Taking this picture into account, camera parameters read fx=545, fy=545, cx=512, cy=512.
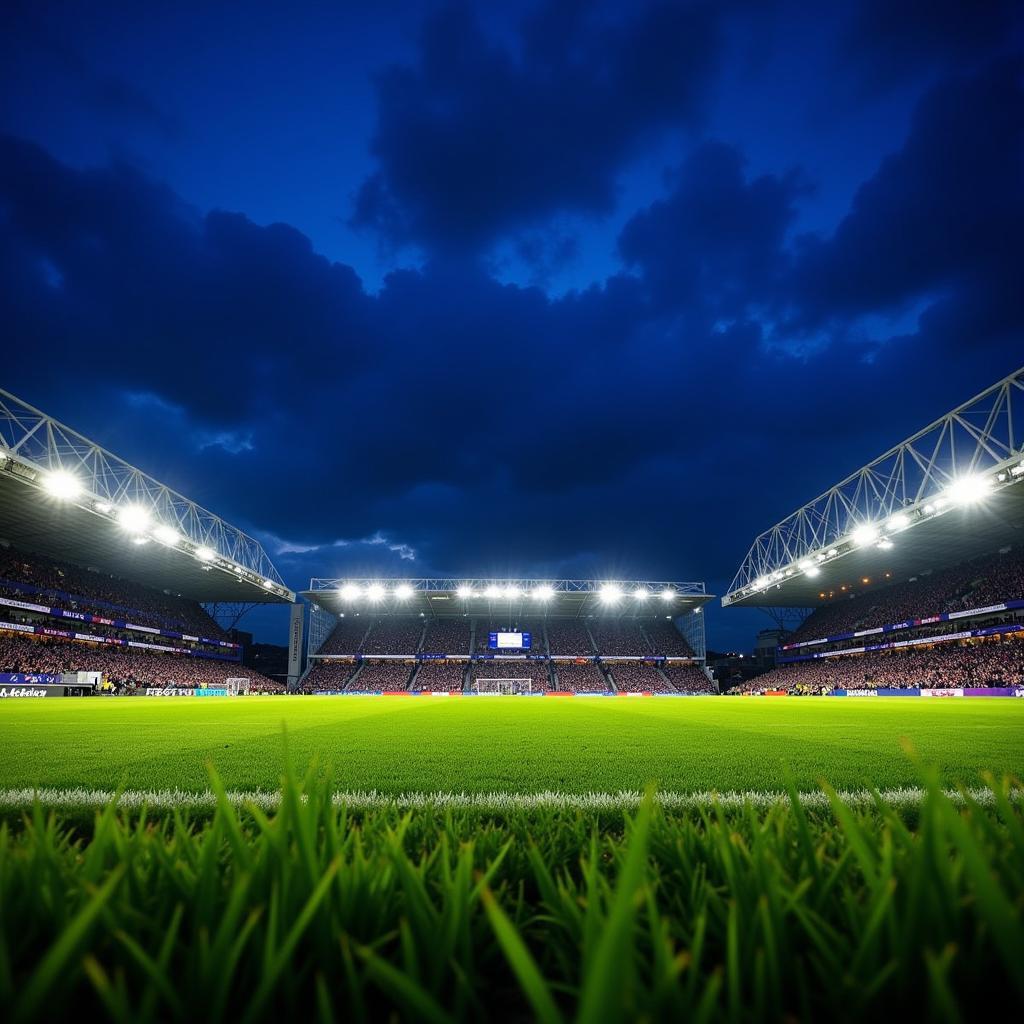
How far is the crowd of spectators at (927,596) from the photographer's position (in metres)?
40.4

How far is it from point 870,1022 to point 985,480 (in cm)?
3461

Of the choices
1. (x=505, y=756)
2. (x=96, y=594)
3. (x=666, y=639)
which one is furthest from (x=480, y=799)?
(x=666, y=639)

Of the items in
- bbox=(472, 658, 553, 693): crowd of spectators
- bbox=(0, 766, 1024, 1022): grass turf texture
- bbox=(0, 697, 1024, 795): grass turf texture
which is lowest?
bbox=(0, 697, 1024, 795): grass turf texture

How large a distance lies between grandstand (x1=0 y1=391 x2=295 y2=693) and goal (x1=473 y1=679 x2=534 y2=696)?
882 inches

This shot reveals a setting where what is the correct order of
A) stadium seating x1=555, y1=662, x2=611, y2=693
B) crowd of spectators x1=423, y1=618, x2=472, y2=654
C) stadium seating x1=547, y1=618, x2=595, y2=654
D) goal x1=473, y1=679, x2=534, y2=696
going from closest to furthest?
stadium seating x1=555, y1=662, x2=611, y2=693 → goal x1=473, y1=679, x2=534, y2=696 → crowd of spectators x1=423, y1=618, x2=472, y2=654 → stadium seating x1=547, y1=618, x2=595, y2=654

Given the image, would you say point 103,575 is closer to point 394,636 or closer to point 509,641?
point 394,636

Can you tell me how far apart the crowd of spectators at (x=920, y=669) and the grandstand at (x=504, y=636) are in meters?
10.9

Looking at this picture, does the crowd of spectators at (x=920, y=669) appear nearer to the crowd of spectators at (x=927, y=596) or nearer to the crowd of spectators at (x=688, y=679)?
the crowd of spectators at (x=927, y=596)

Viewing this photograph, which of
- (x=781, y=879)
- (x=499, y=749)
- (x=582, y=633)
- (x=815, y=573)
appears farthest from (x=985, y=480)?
(x=582, y=633)

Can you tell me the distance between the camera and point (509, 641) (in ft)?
197

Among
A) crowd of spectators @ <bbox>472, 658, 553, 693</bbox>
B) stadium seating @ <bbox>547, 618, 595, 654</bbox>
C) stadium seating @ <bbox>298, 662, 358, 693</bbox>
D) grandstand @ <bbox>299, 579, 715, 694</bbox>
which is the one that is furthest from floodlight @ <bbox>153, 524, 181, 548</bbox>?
stadium seating @ <bbox>547, 618, 595, 654</bbox>

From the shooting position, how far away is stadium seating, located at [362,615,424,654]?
61.8m

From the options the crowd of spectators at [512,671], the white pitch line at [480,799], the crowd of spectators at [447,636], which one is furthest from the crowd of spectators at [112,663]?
the white pitch line at [480,799]

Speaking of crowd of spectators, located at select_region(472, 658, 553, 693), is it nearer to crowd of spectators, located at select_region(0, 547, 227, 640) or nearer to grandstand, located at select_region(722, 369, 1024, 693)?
grandstand, located at select_region(722, 369, 1024, 693)
